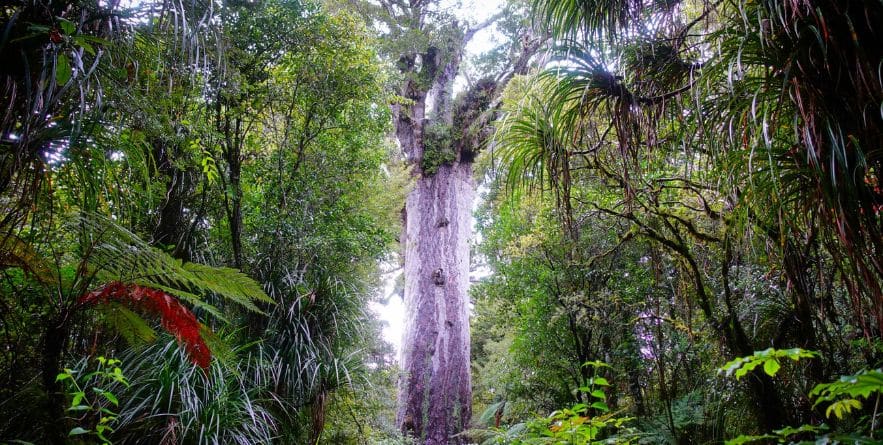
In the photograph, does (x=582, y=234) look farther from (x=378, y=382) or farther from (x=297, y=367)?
(x=297, y=367)

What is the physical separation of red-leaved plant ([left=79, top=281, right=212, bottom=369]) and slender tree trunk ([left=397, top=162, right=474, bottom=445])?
3932mm

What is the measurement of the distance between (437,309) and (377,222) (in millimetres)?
2349

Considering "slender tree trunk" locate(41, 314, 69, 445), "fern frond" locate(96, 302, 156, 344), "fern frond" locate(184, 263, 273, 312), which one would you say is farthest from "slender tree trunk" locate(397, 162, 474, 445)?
"slender tree trunk" locate(41, 314, 69, 445)

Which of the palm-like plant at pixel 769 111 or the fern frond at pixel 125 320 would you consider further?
the fern frond at pixel 125 320

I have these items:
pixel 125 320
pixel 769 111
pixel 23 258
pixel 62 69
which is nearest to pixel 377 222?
pixel 125 320

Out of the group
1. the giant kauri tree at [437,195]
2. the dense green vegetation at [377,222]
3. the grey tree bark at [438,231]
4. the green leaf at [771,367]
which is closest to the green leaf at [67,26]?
the dense green vegetation at [377,222]

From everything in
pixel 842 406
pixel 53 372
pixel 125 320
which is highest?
pixel 125 320

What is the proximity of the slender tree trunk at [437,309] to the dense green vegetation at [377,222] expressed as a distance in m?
0.97

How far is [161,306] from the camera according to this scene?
2.32m

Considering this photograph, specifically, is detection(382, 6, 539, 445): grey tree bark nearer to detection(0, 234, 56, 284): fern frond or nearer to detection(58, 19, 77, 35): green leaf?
detection(0, 234, 56, 284): fern frond

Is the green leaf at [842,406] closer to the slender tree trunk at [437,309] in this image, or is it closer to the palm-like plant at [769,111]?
the palm-like plant at [769,111]

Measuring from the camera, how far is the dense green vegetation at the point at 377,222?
1728 millimetres

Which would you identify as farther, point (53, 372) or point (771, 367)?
point (53, 372)

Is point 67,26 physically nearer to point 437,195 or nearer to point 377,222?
point 377,222
